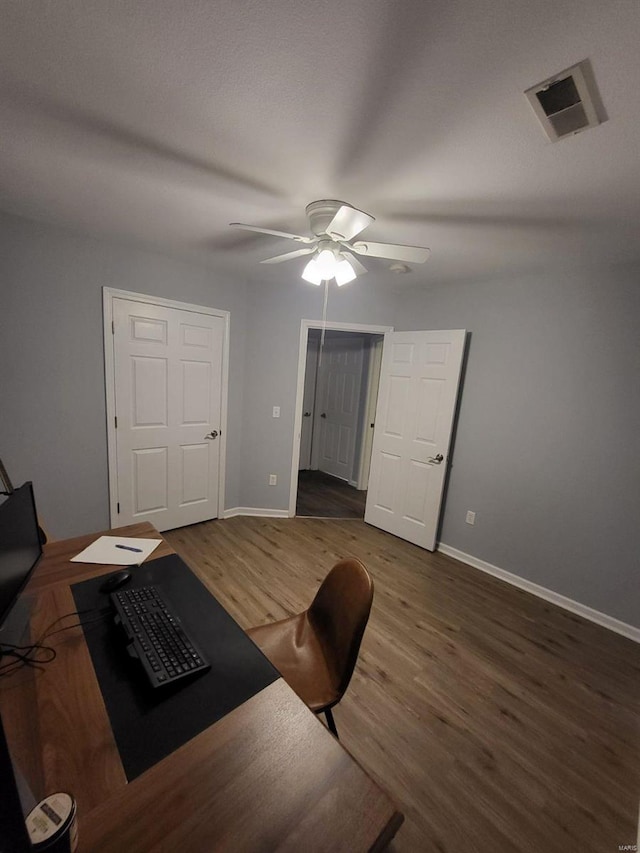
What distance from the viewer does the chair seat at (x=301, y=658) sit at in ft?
3.74

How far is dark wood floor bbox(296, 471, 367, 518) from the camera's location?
3.72 meters

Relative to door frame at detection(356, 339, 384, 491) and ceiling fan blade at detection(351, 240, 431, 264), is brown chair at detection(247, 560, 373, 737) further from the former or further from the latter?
door frame at detection(356, 339, 384, 491)

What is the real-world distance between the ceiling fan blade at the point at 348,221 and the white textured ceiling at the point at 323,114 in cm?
19

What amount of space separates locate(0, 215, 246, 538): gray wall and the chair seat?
1.94 m

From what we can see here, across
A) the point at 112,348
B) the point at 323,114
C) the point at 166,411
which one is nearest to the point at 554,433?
the point at 323,114

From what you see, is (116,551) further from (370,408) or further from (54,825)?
(370,408)

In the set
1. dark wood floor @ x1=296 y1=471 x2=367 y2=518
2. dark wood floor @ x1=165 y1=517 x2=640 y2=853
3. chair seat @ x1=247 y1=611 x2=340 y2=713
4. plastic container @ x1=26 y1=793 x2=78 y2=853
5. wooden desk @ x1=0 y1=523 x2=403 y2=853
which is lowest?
dark wood floor @ x1=165 y1=517 x2=640 y2=853

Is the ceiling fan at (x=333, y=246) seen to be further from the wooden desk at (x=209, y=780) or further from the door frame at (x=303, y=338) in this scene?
the wooden desk at (x=209, y=780)

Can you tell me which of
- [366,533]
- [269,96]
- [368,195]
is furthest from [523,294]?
[366,533]

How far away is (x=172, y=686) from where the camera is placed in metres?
0.80

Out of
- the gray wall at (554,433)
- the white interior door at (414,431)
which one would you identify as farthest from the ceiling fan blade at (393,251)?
the gray wall at (554,433)

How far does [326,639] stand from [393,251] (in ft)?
5.90

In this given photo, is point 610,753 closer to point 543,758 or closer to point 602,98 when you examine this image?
point 543,758

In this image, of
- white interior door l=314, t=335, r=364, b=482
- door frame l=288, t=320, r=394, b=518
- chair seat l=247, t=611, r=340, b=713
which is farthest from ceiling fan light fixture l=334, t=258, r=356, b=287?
white interior door l=314, t=335, r=364, b=482
